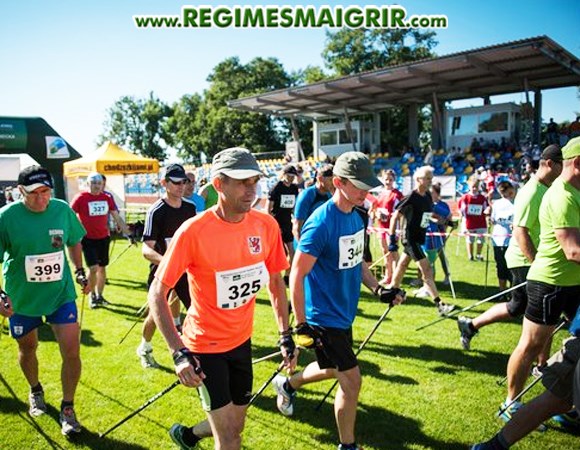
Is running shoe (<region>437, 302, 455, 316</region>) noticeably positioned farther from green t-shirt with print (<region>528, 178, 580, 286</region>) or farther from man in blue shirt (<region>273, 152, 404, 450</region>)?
man in blue shirt (<region>273, 152, 404, 450</region>)

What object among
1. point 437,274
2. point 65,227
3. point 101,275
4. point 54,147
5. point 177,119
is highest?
point 177,119

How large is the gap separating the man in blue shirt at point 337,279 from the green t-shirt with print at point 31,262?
2099mm

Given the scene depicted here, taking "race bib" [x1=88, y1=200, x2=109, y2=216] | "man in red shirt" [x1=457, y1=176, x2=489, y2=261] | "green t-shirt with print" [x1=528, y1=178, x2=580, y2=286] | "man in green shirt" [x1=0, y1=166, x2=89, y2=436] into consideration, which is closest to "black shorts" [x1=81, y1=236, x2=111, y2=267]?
"race bib" [x1=88, y1=200, x2=109, y2=216]

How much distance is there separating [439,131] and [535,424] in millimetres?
29992

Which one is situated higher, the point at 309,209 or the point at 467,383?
the point at 309,209

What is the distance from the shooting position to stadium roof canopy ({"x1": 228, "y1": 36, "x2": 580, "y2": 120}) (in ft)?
69.0

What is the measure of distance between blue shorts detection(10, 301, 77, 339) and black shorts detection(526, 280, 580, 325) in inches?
148

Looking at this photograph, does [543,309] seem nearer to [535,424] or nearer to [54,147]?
[535,424]

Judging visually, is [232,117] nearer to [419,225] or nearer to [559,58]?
[559,58]

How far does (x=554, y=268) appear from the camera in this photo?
337 cm

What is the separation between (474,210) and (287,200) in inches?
184

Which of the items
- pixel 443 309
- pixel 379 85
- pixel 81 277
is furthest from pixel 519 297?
pixel 379 85

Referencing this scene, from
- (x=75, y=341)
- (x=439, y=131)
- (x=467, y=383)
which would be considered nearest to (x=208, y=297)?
(x=75, y=341)

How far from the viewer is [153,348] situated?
18.6 ft
